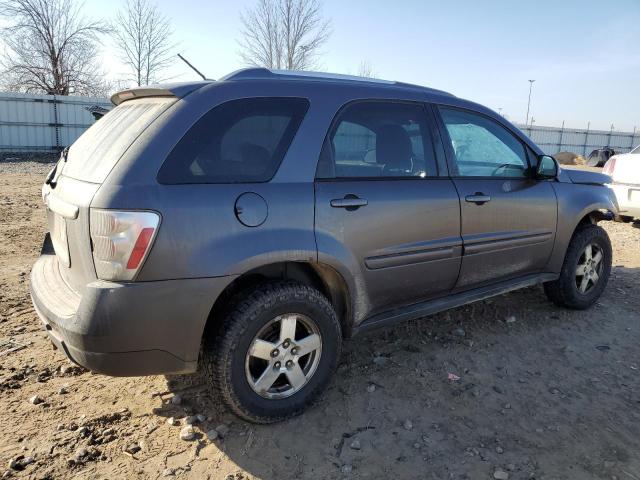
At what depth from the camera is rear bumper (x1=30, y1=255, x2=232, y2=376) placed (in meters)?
2.22

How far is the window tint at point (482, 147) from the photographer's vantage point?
139 inches

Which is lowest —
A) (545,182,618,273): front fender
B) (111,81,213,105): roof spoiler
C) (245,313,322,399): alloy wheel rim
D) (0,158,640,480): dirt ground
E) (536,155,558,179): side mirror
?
(0,158,640,480): dirt ground

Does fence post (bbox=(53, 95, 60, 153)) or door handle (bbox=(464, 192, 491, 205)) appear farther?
fence post (bbox=(53, 95, 60, 153))

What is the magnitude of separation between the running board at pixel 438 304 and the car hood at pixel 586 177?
900 millimetres

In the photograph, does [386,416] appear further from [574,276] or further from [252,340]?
[574,276]

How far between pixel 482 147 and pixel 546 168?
587 millimetres

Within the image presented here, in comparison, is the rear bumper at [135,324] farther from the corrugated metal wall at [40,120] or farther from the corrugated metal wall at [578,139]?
the corrugated metal wall at [578,139]

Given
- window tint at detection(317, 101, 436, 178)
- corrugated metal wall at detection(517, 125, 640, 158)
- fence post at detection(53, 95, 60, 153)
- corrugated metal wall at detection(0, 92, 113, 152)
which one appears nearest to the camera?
window tint at detection(317, 101, 436, 178)

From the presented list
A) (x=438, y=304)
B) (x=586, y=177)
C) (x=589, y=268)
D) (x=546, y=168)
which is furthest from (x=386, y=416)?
(x=586, y=177)

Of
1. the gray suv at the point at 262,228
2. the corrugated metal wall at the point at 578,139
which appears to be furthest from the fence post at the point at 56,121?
the corrugated metal wall at the point at 578,139

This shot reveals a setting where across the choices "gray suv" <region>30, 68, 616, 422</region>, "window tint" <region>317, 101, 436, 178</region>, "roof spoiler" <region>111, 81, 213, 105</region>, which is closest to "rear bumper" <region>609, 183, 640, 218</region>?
"gray suv" <region>30, 68, 616, 422</region>

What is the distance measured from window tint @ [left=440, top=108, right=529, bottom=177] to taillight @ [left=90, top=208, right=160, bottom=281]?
2168mm

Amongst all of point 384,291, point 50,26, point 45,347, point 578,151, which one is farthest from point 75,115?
point 578,151

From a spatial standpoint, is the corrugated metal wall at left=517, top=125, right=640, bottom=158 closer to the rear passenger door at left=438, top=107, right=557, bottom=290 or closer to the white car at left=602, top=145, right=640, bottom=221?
the white car at left=602, top=145, right=640, bottom=221
